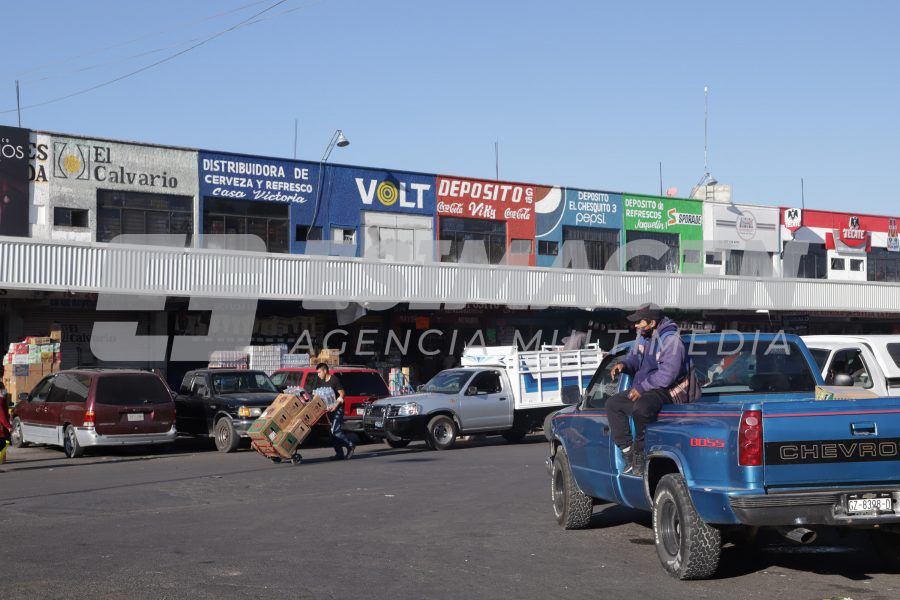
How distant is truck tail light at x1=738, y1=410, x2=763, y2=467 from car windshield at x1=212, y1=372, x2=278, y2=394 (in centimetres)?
1709

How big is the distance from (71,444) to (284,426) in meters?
5.00

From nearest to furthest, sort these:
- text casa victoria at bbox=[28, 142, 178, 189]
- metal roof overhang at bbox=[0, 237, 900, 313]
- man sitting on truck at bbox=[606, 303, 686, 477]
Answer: man sitting on truck at bbox=[606, 303, 686, 477]
metal roof overhang at bbox=[0, 237, 900, 313]
text casa victoria at bbox=[28, 142, 178, 189]

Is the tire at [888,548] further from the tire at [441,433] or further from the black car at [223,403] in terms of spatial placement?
the black car at [223,403]

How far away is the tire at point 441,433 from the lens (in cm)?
2264

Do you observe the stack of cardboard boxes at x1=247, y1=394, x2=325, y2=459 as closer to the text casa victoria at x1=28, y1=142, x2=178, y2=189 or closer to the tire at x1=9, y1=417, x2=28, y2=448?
the tire at x1=9, y1=417, x2=28, y2=448

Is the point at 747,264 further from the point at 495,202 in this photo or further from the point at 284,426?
the point at 284,426

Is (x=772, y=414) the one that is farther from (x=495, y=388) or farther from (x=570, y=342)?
(x=570, y=342)

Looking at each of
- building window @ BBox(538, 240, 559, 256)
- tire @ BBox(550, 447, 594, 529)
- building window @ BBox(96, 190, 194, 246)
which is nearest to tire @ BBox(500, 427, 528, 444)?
tire @ BBox(550, 447, 594, 529)

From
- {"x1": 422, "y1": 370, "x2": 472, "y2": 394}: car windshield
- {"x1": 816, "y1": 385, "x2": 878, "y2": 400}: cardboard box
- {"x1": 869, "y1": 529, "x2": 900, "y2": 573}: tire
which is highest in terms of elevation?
→ {"x1": 816, "y1": 385, "x2": 878, "y2": 400}: cardboard box

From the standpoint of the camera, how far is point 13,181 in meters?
30.4

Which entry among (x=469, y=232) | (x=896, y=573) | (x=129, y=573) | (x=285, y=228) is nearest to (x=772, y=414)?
(x=896, y=573)

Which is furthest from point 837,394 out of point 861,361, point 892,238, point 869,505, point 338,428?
point 892,238

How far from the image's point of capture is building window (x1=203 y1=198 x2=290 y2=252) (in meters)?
34.9

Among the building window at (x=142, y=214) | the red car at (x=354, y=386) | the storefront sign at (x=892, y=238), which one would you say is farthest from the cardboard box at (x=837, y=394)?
the storefront sign at (x=892, y=238)
